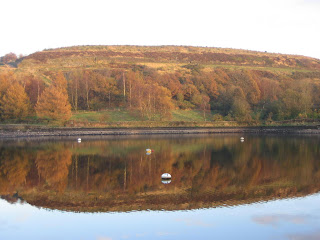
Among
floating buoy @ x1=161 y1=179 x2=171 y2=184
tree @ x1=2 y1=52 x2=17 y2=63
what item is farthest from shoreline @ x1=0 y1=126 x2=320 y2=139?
tree @ x1=2 y1=52 x2=17 y2=63

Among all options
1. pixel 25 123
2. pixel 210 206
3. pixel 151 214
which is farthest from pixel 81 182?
pixel 25 123

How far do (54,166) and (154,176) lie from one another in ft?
28.1

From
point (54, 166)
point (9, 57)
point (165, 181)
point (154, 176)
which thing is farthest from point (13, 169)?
point (9, 57)

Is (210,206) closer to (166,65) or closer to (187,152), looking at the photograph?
(187,152)

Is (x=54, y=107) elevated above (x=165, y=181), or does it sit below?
below

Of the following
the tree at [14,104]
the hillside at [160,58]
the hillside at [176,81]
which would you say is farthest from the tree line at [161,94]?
the hillside at [160,58]

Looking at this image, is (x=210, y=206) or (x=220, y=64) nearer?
(x=210, y=206)

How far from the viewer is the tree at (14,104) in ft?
190

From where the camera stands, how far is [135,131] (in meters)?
54.2

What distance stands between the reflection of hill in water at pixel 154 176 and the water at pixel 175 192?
51 mm

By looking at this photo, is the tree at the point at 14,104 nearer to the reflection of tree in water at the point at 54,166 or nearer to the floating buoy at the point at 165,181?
the reflection of tree in water at the point at 54,166

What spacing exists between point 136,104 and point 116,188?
45.5 m

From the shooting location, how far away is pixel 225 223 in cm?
1402

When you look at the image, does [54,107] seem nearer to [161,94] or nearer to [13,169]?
[161,94]
